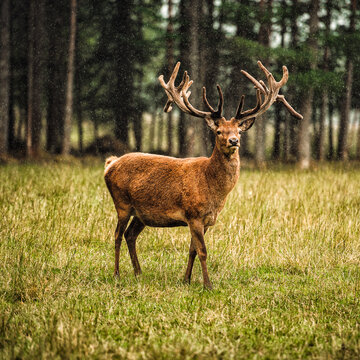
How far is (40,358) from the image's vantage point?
3.23 metres

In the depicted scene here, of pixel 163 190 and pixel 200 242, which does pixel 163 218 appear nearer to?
pixel 163 190

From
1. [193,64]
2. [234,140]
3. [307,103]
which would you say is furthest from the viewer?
[307,103]

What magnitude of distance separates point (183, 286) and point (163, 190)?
104 cm

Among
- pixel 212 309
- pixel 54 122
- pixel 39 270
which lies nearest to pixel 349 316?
pixel 212 309

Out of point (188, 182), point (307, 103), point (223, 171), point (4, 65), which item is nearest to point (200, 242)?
point (188, 182)

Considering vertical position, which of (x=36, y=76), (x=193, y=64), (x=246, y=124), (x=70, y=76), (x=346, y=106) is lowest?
(x=246, y=124)

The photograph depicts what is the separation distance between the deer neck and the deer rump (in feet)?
0.27

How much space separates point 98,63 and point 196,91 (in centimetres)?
872

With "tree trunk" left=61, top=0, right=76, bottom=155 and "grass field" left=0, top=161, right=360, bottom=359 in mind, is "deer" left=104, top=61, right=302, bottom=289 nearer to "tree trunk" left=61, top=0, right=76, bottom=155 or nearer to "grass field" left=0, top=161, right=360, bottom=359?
"grass field" left=0, top=161, right=360, bottom=359

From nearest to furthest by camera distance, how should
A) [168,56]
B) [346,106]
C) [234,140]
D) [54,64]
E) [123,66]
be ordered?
[234,140] → [168,56] → [123,66] → [346,106] → [54,64]

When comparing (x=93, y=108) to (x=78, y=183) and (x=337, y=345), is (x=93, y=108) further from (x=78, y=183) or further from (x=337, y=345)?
(x=337, y=345)

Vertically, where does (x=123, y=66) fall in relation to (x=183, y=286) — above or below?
above

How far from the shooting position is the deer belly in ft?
16.4

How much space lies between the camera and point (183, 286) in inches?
195
